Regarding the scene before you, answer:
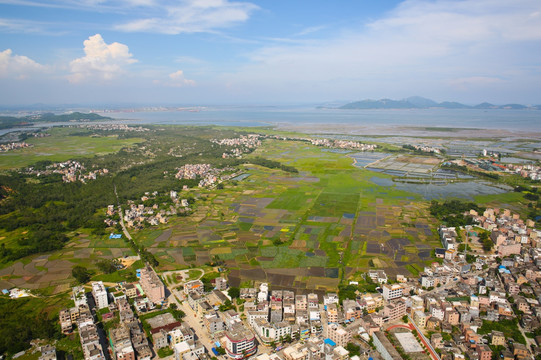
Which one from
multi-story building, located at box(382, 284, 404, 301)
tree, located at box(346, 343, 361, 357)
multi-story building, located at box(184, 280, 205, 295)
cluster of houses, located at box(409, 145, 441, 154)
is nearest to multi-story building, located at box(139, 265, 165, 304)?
multi-story building, located at box(184, 280, 205, 295)

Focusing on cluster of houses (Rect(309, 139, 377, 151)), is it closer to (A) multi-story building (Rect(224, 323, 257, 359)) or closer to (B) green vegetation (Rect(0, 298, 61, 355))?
(A) multi-story building (Rect(224, 323, 257, 359))

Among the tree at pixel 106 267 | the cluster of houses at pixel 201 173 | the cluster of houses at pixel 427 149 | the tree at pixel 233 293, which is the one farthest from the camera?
the cluster of houses at pixel 427 149

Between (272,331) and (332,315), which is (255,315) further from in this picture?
(332,315)

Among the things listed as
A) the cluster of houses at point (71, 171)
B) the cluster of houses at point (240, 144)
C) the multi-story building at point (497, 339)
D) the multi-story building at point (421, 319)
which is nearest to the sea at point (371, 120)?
the cluster of houses at point (240, 144)

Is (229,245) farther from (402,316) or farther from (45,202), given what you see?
(45,202)

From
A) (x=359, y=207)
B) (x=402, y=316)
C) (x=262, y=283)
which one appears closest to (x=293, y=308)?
(x=262, y=283)

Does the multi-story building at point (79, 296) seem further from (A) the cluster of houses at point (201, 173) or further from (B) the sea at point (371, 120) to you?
(B) the sea at point (371, 120)
